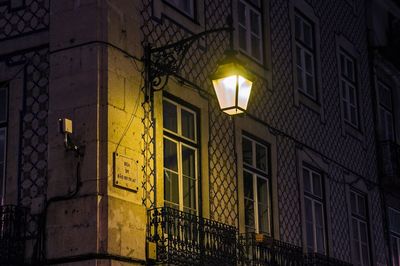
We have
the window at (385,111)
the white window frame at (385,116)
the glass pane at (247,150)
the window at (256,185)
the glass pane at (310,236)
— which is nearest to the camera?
the window at (256,185)

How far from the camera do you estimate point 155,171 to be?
33.6ft

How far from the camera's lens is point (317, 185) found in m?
14.9

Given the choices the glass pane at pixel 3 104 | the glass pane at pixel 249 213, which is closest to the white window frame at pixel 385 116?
the glass pane at pixel 249 213

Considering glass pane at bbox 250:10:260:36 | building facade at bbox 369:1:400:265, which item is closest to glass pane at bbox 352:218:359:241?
building facade at bbox 369:1:400:265

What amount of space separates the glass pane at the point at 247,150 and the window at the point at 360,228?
3.78 metres

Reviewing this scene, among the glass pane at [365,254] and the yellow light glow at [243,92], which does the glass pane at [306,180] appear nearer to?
the glass pane at [365,254]

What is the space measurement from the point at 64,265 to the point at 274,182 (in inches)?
186

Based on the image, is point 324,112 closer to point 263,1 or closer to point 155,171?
point 263,1

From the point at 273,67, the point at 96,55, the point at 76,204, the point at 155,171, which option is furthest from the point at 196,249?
the point at 273,67

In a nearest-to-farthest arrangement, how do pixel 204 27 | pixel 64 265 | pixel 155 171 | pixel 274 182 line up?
pixel 64 265, pixel 155 171, pixel 204 27, pixel 274 182

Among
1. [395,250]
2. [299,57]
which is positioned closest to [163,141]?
[299,57]

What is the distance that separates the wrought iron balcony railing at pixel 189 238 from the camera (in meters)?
9.91

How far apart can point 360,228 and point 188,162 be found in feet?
19.7

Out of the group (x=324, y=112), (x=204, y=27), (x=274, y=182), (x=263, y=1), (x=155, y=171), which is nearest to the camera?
(x=155, y=171)
